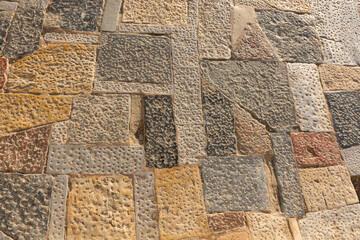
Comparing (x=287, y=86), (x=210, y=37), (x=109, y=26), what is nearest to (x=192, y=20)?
(x=210, y=37)

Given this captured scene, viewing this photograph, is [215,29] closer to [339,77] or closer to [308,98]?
[308,98]

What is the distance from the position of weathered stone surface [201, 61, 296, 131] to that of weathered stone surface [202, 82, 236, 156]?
89 mm

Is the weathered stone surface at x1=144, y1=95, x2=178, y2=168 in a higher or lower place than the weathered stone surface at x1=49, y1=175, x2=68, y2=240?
higher

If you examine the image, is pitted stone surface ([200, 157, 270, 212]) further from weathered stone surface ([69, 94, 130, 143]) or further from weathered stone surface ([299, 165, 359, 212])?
weathered stone surface ([69, 94, 130, 143])

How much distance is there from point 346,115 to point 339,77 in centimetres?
41

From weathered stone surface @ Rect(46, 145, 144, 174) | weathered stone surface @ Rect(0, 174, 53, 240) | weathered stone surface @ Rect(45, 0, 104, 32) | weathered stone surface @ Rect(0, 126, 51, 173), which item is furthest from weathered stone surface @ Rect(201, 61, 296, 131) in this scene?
weathered stone surface @ Rect(0, 174, 53, 240)

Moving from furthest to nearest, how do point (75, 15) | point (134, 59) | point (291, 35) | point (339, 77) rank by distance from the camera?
1. point (291, 35)
2. point (339, 77)
3. point (75, 15)
4. point (134, 59)

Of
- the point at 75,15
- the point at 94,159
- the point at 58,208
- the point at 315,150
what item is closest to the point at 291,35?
the point at 315,150

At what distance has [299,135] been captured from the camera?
2.48 meters

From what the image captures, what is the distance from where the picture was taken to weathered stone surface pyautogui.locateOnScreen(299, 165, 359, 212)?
2301 mm

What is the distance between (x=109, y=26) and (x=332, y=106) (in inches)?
88.3

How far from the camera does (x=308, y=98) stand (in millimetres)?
2627

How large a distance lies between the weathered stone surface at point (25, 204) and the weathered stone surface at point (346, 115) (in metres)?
2.51

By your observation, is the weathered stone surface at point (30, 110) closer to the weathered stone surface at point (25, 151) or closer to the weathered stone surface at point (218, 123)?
the weathered stone surface at point (25, 151)
